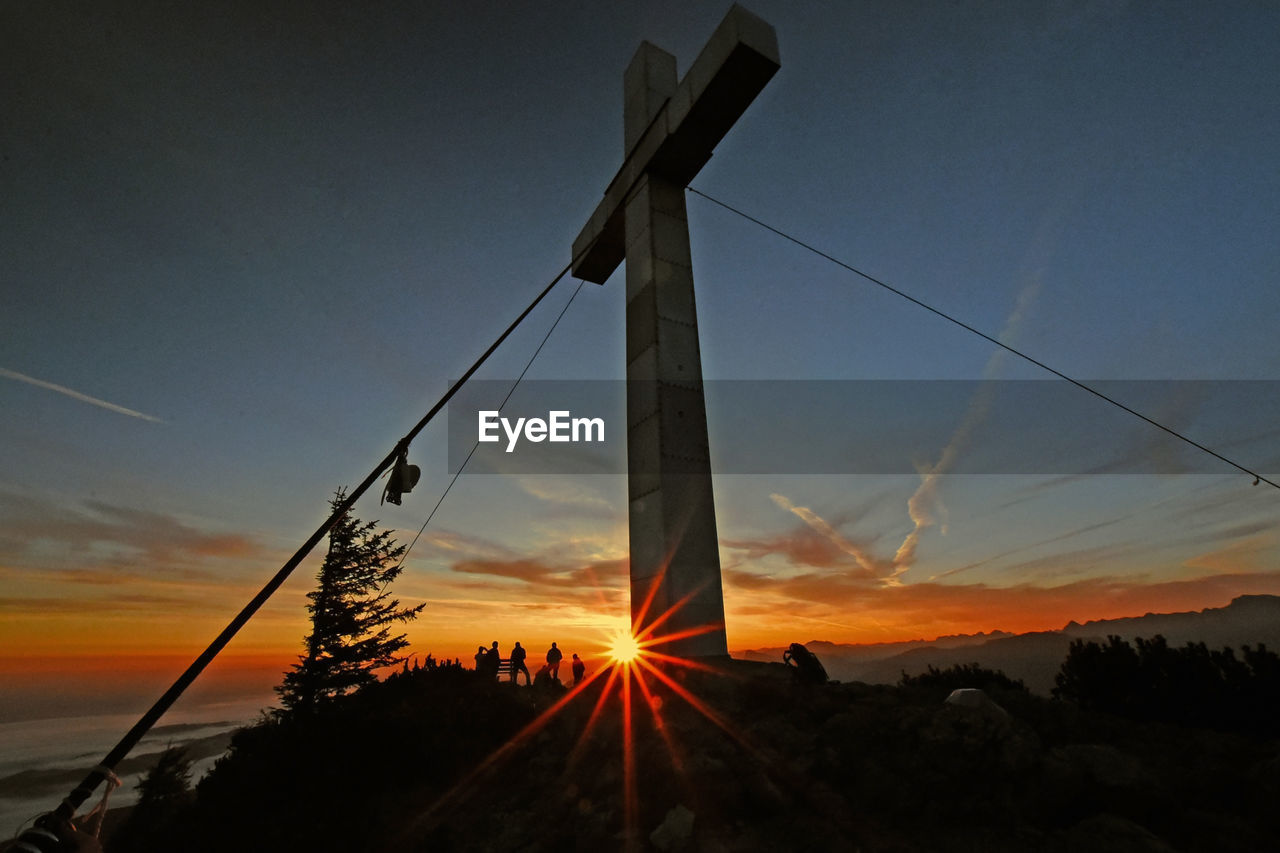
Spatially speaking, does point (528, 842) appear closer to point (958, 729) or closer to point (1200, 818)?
point (958, 729)

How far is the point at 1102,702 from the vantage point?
1134 cm

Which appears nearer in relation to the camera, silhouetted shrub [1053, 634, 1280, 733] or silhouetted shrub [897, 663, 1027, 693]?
silhouetted shrub [897, 663, 1027, 693]

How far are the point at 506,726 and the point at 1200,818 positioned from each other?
893cm

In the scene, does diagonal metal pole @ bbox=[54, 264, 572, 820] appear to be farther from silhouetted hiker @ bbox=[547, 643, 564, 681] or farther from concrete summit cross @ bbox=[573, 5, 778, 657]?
silhouetted hiker @ bbox=[547, 643, 564, 681]

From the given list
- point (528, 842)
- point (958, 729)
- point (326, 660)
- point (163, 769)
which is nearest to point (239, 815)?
point (528, 842)

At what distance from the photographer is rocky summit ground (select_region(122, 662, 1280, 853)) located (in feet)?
17.4

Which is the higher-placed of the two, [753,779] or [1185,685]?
[1185,685]

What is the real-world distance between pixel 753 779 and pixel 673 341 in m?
7.33

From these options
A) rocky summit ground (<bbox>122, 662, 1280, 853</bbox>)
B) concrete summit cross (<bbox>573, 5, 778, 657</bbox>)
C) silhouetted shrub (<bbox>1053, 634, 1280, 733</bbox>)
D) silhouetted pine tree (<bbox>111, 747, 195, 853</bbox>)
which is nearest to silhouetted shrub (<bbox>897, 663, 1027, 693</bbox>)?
silhouetted shrub (<bbox>1053, 634, 1280, 733</bbox>)

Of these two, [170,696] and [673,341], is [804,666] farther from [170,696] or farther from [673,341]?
[170,696]

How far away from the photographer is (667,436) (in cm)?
1022

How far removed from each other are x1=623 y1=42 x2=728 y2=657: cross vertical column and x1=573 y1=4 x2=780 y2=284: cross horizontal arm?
450 mm

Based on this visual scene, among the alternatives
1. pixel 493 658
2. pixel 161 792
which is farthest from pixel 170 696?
pixel 161 792

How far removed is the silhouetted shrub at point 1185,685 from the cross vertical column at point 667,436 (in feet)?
22.8
